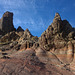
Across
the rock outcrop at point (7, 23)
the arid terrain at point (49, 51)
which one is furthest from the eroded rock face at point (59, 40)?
the rock outcrop at point (7, 23)

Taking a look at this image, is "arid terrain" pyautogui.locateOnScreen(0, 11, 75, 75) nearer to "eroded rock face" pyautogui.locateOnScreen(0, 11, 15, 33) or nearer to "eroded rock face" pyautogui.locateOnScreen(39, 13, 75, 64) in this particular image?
"eroded rock face" pyautogui.locateOnScreen(39, 13, 75, 64)

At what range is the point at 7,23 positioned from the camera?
2450 inches

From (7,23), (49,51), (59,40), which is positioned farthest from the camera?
(7,23)

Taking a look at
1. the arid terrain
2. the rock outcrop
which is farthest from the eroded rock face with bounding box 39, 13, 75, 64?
the rock outcrop

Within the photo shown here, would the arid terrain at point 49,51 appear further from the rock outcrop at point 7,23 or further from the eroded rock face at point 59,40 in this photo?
the rock outcrop at point 7,23

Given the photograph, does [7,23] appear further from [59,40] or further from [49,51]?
[59,40]

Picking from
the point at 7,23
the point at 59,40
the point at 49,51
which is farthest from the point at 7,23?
the point at 59,40

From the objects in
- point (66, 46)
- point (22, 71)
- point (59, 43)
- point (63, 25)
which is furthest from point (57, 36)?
point (22, 71)

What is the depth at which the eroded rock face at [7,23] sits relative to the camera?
59.8 metres

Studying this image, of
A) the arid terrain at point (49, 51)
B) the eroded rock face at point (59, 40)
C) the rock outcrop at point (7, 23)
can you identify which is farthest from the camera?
the rock outcrop at point (7, 23)

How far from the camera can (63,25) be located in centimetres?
3212

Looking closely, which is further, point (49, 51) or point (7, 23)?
point (7, 23)

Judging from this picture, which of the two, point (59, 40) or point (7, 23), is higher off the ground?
point (7, 23)

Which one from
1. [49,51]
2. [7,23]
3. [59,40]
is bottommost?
[49,51]
